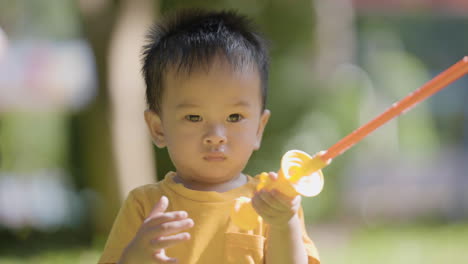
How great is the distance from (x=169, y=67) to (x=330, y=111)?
3441 millimetres

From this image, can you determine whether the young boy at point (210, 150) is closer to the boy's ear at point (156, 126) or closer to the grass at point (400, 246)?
the boy's ear at point (156, 126)

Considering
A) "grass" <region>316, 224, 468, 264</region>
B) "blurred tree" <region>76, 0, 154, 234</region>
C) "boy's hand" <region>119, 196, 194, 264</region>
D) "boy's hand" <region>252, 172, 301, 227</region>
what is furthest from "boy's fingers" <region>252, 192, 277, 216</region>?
"blurred tree" <region>76, 0, 154, 234</region>

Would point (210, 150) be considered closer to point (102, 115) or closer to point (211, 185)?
point (211, 185)

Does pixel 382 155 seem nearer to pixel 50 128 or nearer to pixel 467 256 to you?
pixel 467 256

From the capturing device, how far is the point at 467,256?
13.6 feet

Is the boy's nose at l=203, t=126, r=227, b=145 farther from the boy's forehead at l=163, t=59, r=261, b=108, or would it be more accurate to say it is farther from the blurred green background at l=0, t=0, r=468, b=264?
the blurred green background at l=0, t=0, r=468, b=264

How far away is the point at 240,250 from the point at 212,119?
30 centimetres

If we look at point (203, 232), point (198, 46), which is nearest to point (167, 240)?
point (203, 232)

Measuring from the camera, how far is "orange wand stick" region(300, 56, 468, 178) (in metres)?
1.15

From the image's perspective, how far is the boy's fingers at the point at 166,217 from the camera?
1.33m

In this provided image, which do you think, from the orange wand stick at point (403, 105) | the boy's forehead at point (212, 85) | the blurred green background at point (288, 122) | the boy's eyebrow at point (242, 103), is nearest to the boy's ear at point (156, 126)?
the boy's forehead at point (212, 85)

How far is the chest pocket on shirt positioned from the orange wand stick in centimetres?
29

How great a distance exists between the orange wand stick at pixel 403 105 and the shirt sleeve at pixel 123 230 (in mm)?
442

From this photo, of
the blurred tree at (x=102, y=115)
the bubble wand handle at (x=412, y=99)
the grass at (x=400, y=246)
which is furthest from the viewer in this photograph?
the blurred tree at (x=102, y=115)
